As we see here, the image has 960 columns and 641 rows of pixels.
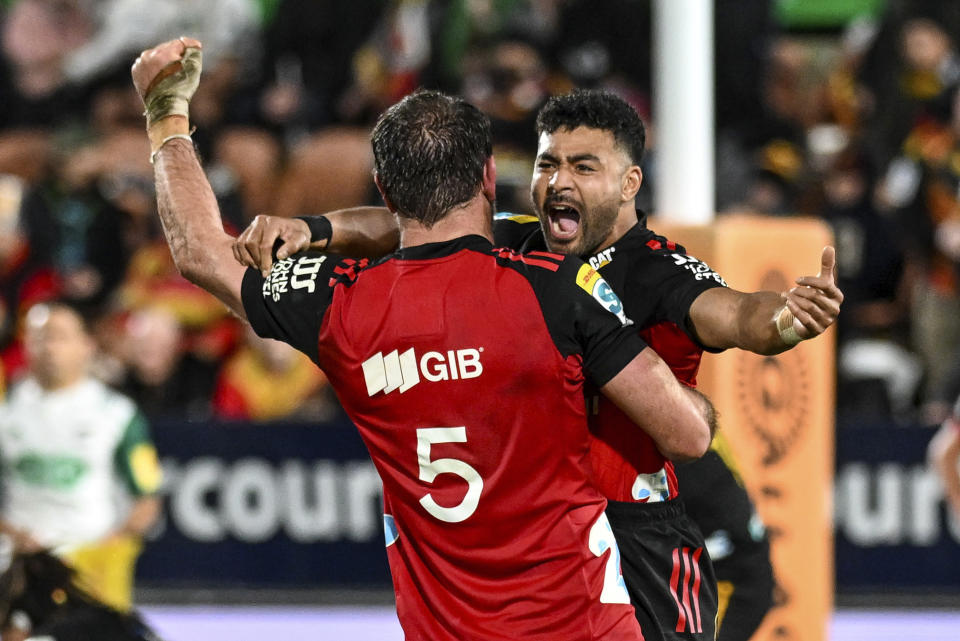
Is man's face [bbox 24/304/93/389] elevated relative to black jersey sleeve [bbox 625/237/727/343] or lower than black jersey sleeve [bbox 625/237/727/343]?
lower

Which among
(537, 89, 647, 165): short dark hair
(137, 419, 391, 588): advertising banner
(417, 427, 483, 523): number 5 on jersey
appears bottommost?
(137, 419, 391, 588): advertising banner

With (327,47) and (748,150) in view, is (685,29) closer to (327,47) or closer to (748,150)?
(748,150)

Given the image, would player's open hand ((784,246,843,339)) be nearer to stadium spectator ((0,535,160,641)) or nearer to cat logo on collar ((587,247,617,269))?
cat logo on collar ((587,247,617,269))

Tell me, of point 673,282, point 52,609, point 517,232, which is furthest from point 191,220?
point 52,609

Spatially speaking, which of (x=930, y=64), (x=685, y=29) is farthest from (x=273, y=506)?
(x=930, y=64)

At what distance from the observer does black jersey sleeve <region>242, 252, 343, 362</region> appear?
11.1 ft

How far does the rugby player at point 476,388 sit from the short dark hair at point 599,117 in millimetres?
486

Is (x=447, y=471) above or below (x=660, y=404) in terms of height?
below

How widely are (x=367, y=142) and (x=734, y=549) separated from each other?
20.2 ft

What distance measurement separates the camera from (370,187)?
996cm

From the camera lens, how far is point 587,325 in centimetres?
318

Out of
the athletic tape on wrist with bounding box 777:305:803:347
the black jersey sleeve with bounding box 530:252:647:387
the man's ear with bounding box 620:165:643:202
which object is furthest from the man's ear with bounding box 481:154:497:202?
the athletic tape on wrist with bounding box 777:305:803:347

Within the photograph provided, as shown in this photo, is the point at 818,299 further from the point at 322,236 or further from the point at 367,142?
the point at 367,142

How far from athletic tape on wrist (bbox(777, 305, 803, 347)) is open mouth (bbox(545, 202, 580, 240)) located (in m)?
0.76
